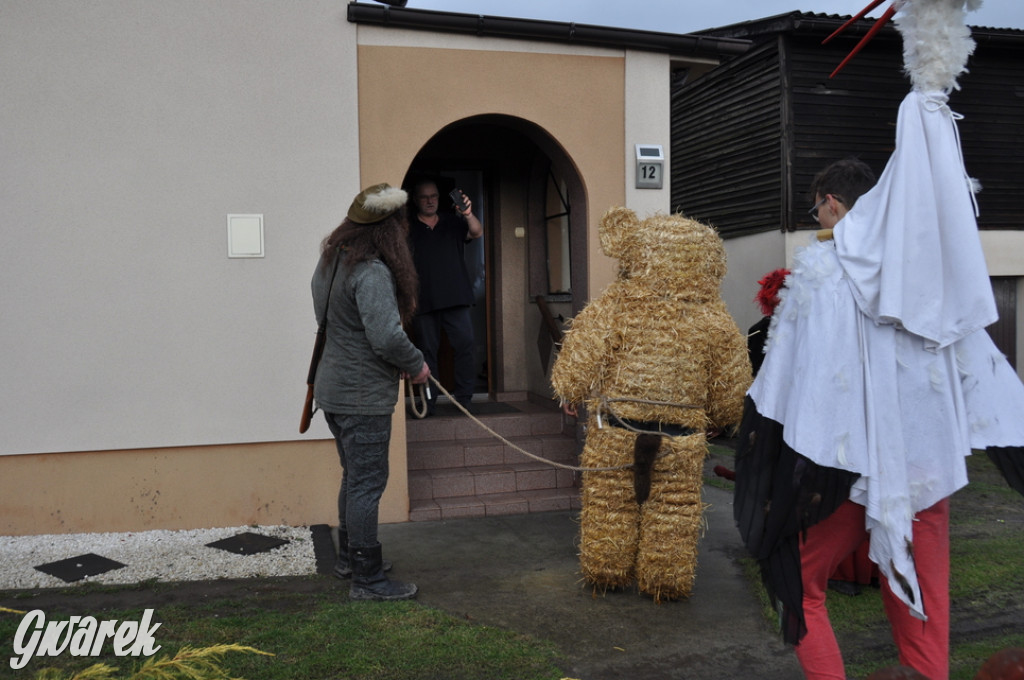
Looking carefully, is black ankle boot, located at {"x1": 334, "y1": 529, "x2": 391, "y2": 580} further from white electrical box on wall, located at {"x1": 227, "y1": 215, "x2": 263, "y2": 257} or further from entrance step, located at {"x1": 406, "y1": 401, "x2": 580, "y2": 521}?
white electrical box on wall, located at {"x1": 227, "y1": 215, "x2": 263, "y2": 257}

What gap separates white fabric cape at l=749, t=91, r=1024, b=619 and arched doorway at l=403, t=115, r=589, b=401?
5.05m

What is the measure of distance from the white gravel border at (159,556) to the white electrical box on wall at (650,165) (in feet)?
11.2

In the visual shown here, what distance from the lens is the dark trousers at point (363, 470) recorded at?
13.8 ft

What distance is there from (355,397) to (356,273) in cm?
61

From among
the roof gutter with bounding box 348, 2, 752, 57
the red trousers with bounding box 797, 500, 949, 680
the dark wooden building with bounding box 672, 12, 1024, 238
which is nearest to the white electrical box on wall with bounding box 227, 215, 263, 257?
the roof gutter with bounding box 348, 2, 752, 57

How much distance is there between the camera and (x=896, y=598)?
8.14 feet

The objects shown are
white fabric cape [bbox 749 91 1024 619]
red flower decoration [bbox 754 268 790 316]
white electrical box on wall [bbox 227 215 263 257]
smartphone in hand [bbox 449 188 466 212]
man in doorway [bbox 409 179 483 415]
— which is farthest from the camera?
man in doorway [bbox 409 179 483 415]

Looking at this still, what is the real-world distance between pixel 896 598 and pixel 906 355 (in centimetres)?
72

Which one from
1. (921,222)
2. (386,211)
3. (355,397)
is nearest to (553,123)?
(386,211)

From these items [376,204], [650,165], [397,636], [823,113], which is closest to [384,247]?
[376,204]

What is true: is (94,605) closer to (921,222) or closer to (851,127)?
(921,222)

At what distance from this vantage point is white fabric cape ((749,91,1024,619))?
238 centimetres

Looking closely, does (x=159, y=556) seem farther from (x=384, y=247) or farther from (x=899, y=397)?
(x=899, y=397)

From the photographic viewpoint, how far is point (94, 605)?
13.7 ft
